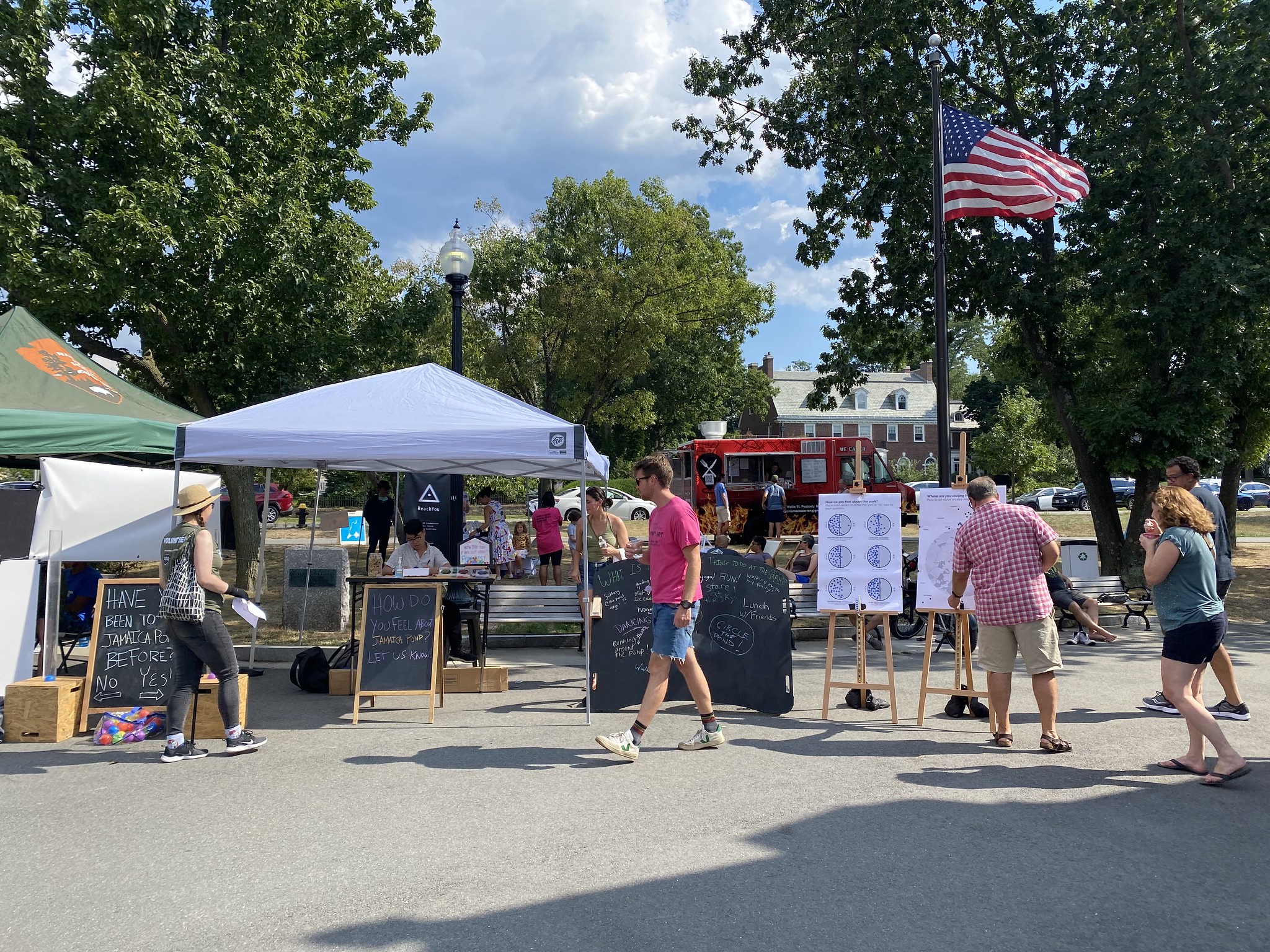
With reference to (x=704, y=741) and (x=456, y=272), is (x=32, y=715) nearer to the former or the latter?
(x=704, y=741)

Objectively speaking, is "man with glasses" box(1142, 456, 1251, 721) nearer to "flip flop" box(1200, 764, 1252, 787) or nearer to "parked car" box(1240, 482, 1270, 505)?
"flip flop" box(1200, 764, 1252, 787)

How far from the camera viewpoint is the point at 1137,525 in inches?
625

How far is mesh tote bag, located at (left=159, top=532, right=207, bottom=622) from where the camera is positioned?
587cm

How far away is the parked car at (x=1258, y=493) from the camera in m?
48.1

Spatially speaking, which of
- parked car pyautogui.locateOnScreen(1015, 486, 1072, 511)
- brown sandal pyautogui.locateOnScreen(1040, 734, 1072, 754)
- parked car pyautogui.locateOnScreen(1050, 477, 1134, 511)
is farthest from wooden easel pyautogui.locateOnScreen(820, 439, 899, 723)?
parked car pyautogui.locateOnScreen(1050, 477, 1134, 511)

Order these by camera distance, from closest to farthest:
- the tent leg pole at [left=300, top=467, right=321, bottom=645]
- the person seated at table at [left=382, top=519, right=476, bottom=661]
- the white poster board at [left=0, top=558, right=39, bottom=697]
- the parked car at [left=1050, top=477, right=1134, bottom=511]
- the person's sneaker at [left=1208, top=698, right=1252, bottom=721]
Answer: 1. the person's sneaker at [left=1208, top=698, right=1252, bottom=721]
2. the white poster board at [left=0, top=558, right=39, bottom=697]
3. the person seated at table at [left=382, top=519, right=476, bottom=661]
4. the tent leg pole at [left=300, top=467, right=321, bottom=645]
5. the parked car at [left=1050, top=477, right=1134, bottom=511]

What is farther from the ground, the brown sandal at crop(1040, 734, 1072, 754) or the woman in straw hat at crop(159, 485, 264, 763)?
the woman in straw hat at crop(159, 485, 264, 763)

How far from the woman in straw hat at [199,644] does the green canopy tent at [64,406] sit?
2656 millimetres

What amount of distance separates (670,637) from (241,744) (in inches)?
120

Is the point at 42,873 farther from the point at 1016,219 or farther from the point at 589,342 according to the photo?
the point at 589,342

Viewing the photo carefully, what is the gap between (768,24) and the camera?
17.0 meters

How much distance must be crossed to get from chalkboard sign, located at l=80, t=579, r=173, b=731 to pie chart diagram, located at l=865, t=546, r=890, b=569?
5502 millimetres

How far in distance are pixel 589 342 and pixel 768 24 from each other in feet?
34.9

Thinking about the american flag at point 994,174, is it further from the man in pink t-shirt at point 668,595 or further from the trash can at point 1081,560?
the man in pink t-shirt at point 668,595
